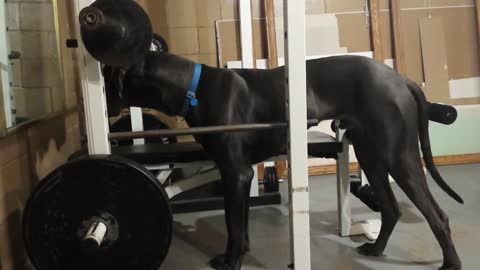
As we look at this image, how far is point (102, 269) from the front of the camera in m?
1.61

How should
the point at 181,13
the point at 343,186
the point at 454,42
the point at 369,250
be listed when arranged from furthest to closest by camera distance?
the point at 454,42
the point at 181,13
the point at 343,186
the point at 369,250

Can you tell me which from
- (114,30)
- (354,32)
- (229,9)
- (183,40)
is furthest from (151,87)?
(354,32)

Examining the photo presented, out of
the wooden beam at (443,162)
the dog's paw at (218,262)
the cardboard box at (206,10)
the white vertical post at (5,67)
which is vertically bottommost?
the dog's paw at (218,262)

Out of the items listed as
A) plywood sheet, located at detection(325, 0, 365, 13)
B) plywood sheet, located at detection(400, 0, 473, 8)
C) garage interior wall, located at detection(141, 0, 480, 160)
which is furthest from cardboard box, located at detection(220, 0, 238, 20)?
plywood sheet, located at detection(400, 0, 473, 8)

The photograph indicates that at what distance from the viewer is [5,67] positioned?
6.66 ft

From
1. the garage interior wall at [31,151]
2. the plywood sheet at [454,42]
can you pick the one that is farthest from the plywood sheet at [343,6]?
the garage interior wall at [31,151]

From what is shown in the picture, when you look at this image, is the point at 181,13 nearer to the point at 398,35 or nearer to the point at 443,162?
the point at 398,35

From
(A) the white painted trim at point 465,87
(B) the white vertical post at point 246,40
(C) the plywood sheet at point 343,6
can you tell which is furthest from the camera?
(A) the white painted trim at point 465,87

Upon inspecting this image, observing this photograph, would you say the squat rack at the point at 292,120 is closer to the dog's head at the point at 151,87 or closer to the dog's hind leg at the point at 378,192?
the dog's head at the point at 151,87

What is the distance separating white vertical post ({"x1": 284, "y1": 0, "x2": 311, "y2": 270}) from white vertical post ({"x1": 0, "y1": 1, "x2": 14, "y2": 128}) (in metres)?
1.15

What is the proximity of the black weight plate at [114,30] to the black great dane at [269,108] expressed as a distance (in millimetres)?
376

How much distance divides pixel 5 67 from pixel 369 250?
1.86 m

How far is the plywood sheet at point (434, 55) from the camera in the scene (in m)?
3.77

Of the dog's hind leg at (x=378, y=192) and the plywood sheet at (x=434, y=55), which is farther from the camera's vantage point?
the plywood sheet at (x=434, y=55)
